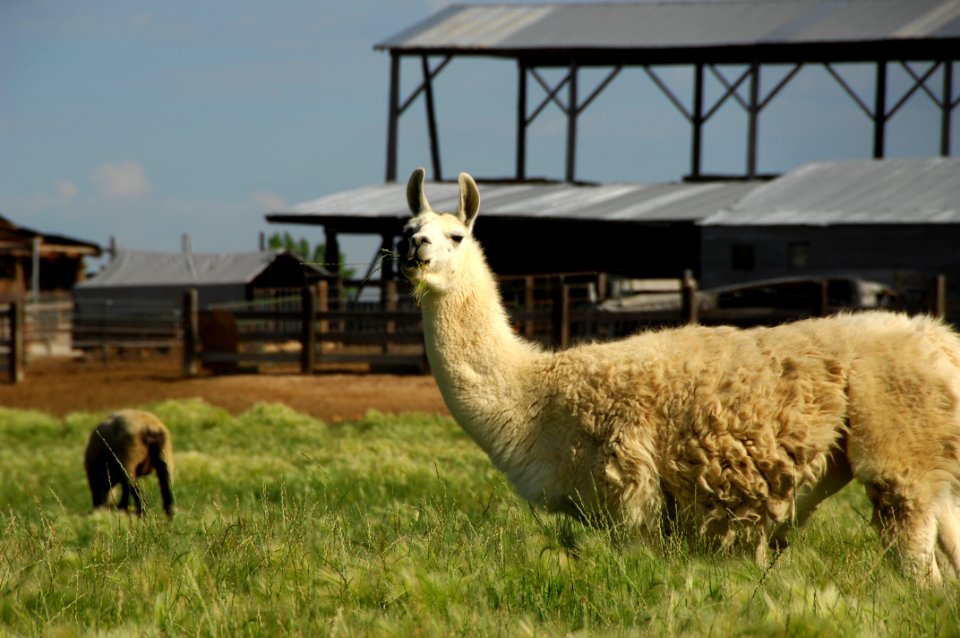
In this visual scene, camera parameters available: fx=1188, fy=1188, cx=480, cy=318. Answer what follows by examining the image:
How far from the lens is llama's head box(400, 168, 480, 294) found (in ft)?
19.4

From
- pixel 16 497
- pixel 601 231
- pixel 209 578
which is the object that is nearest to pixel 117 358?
pixel 601 231

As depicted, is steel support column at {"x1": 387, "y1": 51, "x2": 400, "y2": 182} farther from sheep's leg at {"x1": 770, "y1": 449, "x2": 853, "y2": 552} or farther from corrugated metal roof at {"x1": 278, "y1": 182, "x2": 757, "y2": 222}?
sheep's leg at {"x1": 770, "y1": 449, "x2": 853, "y2": 552}

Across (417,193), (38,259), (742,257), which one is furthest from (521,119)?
(417,193)

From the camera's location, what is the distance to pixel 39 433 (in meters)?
15.9

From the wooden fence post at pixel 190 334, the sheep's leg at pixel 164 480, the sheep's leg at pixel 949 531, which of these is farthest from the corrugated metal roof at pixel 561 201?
the sheep's leg at pixel 949 531

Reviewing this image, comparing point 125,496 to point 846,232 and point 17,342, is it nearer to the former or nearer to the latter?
point 17,342

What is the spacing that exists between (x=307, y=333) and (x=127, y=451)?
13353 millimetres

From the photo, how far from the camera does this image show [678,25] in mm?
36906

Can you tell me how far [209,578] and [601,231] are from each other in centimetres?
2882

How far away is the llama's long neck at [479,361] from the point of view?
5.83 metres

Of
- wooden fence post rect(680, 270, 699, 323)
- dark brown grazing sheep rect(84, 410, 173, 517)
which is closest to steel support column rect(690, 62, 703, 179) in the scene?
wooden fence post rect(680, 270, 699, 323)

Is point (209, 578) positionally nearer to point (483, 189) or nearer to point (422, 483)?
point (422, 483)

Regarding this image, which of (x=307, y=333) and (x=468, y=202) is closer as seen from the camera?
(x=468, y=202)

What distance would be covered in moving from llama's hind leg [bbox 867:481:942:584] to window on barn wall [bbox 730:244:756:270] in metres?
24.7
